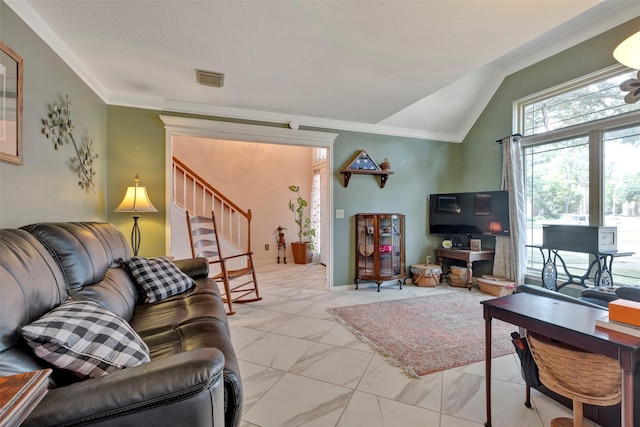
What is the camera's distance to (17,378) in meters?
0.61

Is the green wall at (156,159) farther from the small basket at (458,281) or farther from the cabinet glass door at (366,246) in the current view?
the small basket at (458,281)

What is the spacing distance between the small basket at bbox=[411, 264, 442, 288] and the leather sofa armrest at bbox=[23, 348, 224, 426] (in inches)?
146

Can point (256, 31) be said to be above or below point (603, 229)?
above

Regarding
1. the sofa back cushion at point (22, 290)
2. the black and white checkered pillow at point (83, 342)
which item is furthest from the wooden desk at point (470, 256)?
the sofa back cushion at point (22, 290)

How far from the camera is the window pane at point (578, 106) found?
2895 millimetres

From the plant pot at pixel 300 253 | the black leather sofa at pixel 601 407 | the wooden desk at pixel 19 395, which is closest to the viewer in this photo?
the wooden desk at pixel 19 395

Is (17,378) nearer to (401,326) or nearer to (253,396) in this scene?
(253,396)

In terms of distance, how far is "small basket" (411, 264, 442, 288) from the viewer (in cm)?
412

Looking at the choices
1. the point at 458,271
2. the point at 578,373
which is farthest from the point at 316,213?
the point at 578,373

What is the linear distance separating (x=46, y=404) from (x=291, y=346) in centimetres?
176

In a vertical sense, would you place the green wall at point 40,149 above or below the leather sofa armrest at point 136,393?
above

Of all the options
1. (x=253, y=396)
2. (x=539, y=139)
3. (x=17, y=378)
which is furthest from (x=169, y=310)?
(x=539, y=139)

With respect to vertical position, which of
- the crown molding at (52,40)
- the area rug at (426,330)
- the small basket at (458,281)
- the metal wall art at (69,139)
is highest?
the crown molding at (52,40)

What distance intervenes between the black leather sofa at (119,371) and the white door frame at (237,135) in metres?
1.54
